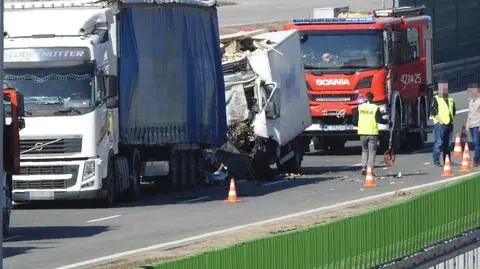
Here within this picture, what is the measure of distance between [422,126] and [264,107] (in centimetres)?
1010

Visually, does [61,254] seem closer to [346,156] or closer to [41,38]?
[41,38]

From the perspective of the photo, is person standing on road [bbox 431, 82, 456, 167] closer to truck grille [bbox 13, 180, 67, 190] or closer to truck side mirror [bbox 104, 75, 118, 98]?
truck side mirror [bbox 104, 75, 118, 98]

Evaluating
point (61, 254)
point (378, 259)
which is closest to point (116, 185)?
point (61, 254)

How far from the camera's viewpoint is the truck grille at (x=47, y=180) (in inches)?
974

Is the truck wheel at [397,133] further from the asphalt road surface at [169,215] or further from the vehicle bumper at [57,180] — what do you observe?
the vehicle bumper at [57,180]

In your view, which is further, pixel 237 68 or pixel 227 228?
pixel 237 68

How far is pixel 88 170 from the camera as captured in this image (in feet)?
81.6

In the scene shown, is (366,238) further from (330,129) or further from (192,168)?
(330,129)

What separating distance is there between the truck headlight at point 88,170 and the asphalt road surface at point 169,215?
0.61 m

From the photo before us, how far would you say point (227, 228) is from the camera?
2108 centimetres

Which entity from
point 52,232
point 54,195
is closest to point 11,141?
point 52,232

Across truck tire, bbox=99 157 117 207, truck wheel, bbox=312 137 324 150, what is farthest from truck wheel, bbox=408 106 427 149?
truck tire, bbox=99 157 117 207

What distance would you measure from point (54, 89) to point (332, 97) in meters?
13.0

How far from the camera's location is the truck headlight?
2484 centimetres
